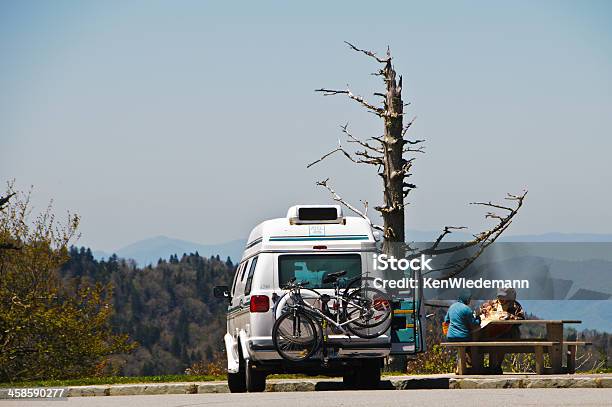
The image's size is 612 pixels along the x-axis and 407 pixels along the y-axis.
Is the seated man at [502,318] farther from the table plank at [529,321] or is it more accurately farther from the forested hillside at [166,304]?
the forested hillside at [166,304]

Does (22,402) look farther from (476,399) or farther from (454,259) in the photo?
(454,259)

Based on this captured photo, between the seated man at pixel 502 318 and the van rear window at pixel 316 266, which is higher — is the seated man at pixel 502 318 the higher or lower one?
the lower one

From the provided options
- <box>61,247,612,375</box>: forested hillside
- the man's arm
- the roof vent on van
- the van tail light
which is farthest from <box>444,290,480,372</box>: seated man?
<box>61,247,612,375</box>: forested hillside

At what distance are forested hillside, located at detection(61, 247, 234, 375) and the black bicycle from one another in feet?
297

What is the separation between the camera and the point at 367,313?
17.6 m

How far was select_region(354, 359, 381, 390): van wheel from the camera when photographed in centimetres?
1820

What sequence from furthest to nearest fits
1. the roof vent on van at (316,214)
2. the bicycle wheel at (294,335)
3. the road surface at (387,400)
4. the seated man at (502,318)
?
the seated man at (502,318) < the roof vent on van at (316,214) < the bicycle wheel at (294,335) < the road surface at (387,400)

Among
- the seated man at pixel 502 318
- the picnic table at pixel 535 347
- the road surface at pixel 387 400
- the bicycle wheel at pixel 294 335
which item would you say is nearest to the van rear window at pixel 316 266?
the bicycle wheel at pixel 294 335

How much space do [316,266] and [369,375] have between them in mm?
1873

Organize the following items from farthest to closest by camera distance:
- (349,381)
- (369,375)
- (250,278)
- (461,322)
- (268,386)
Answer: (461,322) < (349,381) < (268,386) < (369,375) < (250,278)

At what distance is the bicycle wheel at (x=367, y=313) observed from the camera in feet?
57.7

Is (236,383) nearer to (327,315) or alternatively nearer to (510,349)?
(327,315)

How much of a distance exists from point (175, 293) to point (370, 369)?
423ft
